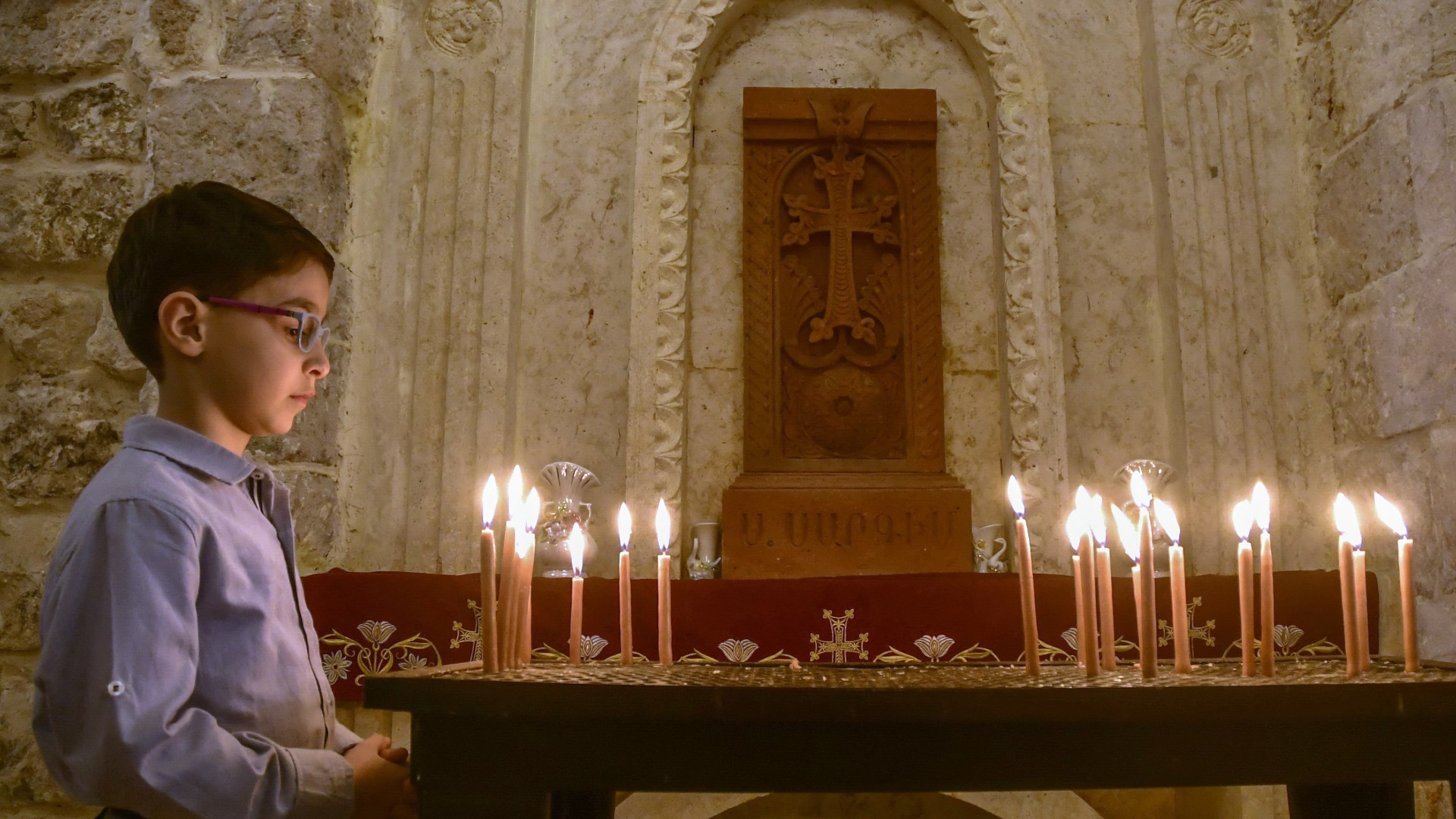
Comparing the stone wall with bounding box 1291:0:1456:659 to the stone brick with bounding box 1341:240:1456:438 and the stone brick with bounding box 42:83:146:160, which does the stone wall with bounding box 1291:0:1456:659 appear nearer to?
the stone brick with bounding box 1341:240:1456:438

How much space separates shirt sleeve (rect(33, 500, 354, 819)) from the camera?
1.03 meters

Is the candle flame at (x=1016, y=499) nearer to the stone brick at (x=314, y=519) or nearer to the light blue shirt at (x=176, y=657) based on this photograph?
the light blue shirt at (x=176, y=657)

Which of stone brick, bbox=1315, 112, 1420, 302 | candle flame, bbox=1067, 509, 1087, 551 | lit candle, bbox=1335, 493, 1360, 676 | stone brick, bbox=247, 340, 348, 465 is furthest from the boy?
stone brick, bbox=1315, 112, 1420, 302

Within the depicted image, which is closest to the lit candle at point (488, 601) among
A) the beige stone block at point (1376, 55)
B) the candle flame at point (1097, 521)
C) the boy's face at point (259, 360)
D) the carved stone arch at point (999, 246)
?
the boy's face at point (259, 360)

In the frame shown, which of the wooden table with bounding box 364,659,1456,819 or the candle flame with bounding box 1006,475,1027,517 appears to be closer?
the wooden table with bounding box 364,659,1456,819

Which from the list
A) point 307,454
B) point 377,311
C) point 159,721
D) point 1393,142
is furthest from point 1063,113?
point 159,721

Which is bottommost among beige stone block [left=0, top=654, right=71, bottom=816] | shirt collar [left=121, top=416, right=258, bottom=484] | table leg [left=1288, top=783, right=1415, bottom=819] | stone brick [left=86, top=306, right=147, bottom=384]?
beige stone block [left=0, top=654, right=71, bottom=816]

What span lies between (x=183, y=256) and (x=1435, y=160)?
2.94 metres

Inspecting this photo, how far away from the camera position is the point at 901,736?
0.98 meters

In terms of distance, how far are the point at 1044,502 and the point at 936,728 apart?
2.48 meters

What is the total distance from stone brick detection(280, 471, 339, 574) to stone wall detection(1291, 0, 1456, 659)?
2923 mm

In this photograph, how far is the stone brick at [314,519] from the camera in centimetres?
302

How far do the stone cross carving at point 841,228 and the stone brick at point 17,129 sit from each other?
229 centimetres

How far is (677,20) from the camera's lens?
12.0ft
